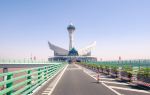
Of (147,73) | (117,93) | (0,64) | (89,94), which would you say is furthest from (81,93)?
(0,64)

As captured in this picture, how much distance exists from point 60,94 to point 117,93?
2849 mm

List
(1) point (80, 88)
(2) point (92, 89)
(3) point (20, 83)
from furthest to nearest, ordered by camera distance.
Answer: (1) point (80, 88) < (2) point (92, 89) < (3) point (20, 83)

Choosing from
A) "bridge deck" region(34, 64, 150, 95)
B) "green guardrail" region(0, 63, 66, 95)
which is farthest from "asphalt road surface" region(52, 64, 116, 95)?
"green guardrail" region(0, 63, 66, 95)

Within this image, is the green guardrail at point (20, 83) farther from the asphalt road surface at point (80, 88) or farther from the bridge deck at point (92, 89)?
the asphalt road surface at point (80, 88)

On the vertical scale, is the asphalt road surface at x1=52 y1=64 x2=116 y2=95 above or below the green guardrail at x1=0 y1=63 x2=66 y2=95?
below

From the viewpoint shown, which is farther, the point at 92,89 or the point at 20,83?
the point at 92,89

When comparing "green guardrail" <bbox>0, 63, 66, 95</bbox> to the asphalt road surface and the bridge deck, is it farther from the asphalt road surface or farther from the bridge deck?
the asphalt road surface

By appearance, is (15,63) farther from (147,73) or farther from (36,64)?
(147,73)

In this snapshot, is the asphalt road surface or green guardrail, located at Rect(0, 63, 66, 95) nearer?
green guardrail, located at Rect(0, 63, 66, 95)

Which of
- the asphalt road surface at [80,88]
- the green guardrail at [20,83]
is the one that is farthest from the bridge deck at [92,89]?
the green guardrail at [20,83]

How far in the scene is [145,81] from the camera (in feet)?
64.4

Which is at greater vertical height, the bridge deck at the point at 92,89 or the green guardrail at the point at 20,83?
the green guardrail at the point at 20,83

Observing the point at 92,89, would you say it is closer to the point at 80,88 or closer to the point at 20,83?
the point at 80,88

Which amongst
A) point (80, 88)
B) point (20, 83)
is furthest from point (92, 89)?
point (20, 83)
